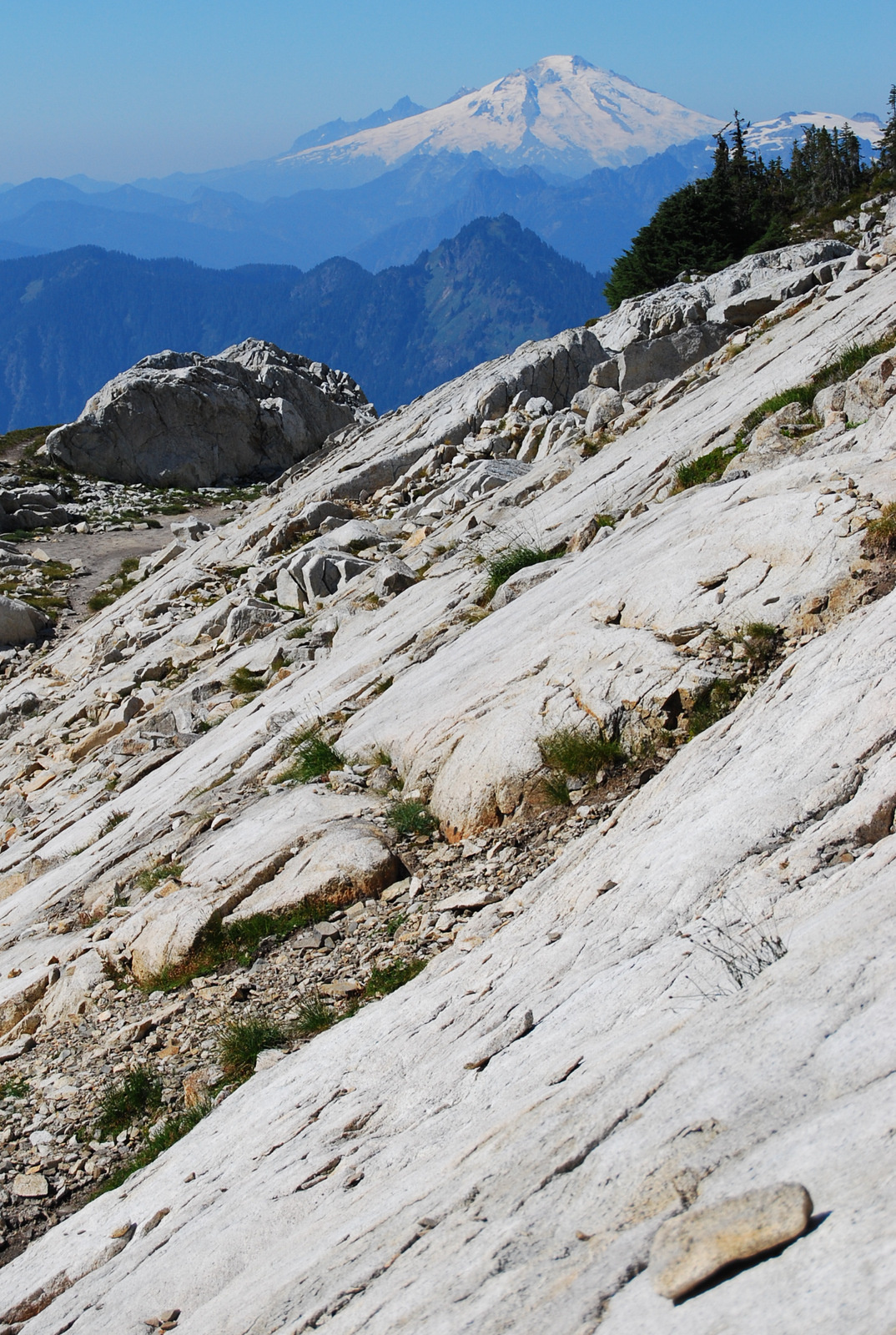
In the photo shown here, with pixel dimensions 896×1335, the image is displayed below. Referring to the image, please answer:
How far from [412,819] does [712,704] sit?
3.25 metres

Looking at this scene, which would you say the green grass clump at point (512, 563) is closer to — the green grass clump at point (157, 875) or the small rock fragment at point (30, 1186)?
the green grass clump at point (157, 875)

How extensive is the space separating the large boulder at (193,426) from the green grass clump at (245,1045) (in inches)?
2560

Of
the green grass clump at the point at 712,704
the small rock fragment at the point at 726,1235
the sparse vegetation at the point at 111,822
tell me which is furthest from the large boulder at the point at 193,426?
the small rock fragment at the point at 726,1235

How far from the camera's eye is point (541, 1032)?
5195 mm

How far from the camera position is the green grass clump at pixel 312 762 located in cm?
1110

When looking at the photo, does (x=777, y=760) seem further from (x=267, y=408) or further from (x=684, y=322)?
(x=267, y=408)

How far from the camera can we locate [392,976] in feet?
24.5

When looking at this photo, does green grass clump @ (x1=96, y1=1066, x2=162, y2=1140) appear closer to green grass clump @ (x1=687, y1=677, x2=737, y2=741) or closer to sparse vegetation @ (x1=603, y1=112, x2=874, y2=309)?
green grass clump @ (x1=687, y1=677, x2=737, y2=741)

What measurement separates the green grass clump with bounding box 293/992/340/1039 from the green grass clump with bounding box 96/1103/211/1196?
2.92 feet

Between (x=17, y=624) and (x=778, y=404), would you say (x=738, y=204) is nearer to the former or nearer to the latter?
(x=17, y=624)

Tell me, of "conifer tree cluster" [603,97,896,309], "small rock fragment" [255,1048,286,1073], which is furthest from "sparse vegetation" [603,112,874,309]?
"small rock fragment" [255,1048,286,1073]

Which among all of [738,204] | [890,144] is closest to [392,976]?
[738,204]

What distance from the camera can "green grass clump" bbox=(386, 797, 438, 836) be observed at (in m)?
9.14

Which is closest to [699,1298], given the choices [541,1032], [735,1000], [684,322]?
[735,1000]
